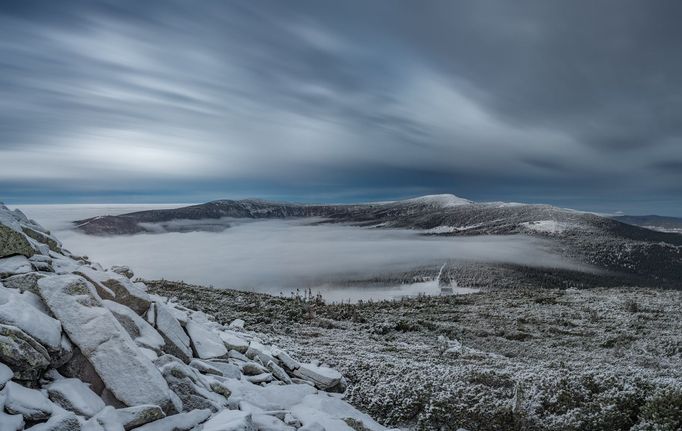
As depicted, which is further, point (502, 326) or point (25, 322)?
point (502, 326)

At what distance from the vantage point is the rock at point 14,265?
37.2 feet

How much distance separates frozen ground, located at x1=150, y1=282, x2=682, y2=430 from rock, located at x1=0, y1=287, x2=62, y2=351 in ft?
32.6

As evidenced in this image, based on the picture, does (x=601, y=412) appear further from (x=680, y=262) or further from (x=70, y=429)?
(x=680, y=262)

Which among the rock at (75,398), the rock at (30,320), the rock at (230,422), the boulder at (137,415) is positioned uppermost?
the rock at (30,320)

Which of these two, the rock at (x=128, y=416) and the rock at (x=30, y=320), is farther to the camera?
the rock at (x=30, y=320)

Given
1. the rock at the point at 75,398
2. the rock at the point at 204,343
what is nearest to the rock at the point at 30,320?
the rock at the point at 75,398

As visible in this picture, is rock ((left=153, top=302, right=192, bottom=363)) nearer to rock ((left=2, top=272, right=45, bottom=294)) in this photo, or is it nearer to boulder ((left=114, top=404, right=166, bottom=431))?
rock ((left=2, top=272, right=45, bottom=294))

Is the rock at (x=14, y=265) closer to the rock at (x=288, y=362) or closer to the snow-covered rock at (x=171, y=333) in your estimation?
the snow-covered rock at (x=171, y=333)

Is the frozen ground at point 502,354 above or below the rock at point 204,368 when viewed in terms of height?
below

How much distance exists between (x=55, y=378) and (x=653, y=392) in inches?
638

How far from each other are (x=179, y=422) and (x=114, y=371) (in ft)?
6.70

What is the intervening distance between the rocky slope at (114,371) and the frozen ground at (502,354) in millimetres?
2541

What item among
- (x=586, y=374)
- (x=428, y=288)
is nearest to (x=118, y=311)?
(x=586, y=374)

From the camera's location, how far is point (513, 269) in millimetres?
176500
